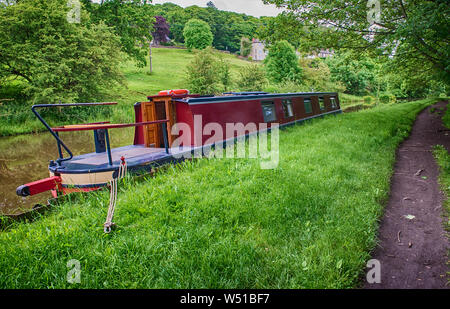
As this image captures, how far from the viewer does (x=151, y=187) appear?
421 cm

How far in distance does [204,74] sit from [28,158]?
1530 centimetres

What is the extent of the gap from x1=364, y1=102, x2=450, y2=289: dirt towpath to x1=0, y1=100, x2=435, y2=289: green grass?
21 centimetres

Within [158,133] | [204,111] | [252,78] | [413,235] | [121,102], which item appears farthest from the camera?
[252,78]

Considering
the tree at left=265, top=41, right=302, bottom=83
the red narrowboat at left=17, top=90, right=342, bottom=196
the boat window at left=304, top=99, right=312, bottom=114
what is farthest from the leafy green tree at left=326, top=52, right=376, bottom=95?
the red narrowboat at left=17, top=90, right=342, bottom=196

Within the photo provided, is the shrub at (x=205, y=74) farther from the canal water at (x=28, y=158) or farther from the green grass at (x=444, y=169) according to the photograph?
the green grass at (x=444, y=169)

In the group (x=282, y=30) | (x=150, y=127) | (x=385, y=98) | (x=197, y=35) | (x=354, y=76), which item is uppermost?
(x=197, y=35)

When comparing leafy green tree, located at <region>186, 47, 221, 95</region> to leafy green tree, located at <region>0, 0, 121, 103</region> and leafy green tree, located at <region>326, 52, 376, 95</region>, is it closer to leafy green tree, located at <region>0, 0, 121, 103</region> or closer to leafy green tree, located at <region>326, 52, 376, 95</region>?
leafy green tree, located at <region>0, 0, 121, 103</region>

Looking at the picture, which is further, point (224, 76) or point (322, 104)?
point (224, 76)

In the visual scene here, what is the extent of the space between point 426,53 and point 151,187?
33.8 ft

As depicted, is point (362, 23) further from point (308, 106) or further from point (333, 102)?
point (333, 102)

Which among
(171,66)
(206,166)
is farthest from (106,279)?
(171,66)

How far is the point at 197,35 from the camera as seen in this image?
196ft

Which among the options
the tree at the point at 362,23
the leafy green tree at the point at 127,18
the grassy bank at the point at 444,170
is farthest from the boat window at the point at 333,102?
the leafy green tree at the point at 127,18

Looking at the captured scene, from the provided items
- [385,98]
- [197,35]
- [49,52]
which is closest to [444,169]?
[49,52]
